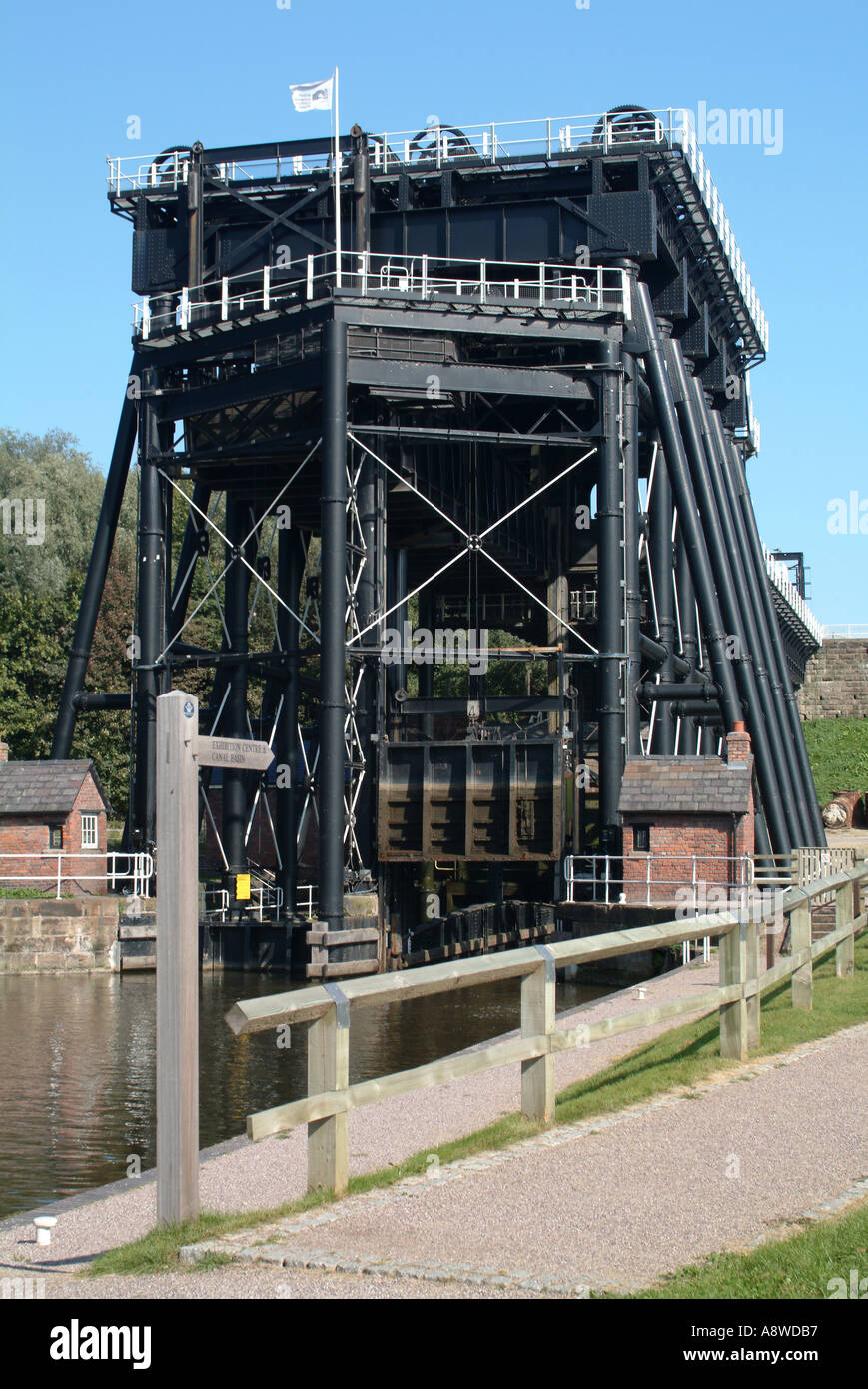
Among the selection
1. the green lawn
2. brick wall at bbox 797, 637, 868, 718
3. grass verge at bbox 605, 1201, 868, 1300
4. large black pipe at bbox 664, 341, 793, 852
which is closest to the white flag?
large black pipe at bbox 664, 341, 793, 852

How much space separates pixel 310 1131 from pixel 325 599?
23612mm

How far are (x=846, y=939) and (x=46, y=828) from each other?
22827 mm

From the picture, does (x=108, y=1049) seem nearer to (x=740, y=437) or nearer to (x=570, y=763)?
(x=570, y=763)

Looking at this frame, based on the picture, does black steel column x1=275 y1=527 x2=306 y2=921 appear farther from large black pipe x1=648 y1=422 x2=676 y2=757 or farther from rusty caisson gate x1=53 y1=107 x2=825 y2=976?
large black pipe x1=648 y1=422 x2=676 y2=757

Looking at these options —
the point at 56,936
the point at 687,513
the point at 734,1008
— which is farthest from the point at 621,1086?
the point at 687,513

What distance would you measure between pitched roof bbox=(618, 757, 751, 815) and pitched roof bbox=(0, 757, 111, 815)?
12465 millimetres

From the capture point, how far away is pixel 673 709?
41750mm

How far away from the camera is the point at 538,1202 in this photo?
7.43 meters

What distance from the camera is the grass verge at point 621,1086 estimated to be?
23.2 feet

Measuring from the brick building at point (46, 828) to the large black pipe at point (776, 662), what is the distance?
21435 mm

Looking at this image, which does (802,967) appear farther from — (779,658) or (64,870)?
(779,658)

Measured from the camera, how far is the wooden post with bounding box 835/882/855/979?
15477 millimetres

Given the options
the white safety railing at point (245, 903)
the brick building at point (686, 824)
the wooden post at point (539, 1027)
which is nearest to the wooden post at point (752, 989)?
the wooden post at point (539, 1027)

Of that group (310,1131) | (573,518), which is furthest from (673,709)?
(310,1131)
